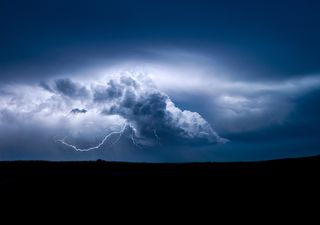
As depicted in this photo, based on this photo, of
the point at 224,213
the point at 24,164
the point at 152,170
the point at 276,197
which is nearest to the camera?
the point at 224,213

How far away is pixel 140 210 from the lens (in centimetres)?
1634

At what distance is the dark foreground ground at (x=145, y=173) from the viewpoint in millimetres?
19141

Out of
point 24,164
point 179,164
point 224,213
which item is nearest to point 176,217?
point 224,213

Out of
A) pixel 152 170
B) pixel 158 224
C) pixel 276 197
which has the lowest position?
pixel 158 224

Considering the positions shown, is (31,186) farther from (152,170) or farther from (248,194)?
(248,194)

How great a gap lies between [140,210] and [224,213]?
171 inches

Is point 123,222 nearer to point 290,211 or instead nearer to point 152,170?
point 152,170

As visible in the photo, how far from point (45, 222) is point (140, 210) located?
4671mm

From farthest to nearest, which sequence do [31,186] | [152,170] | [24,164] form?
[24,164] → [152,170] → [31,186]

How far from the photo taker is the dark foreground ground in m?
19.1

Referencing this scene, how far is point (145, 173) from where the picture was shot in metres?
20.8

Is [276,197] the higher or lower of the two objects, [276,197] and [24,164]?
the lower

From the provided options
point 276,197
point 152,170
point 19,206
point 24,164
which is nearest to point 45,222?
point 19,206

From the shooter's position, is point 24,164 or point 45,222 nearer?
point 45,222
